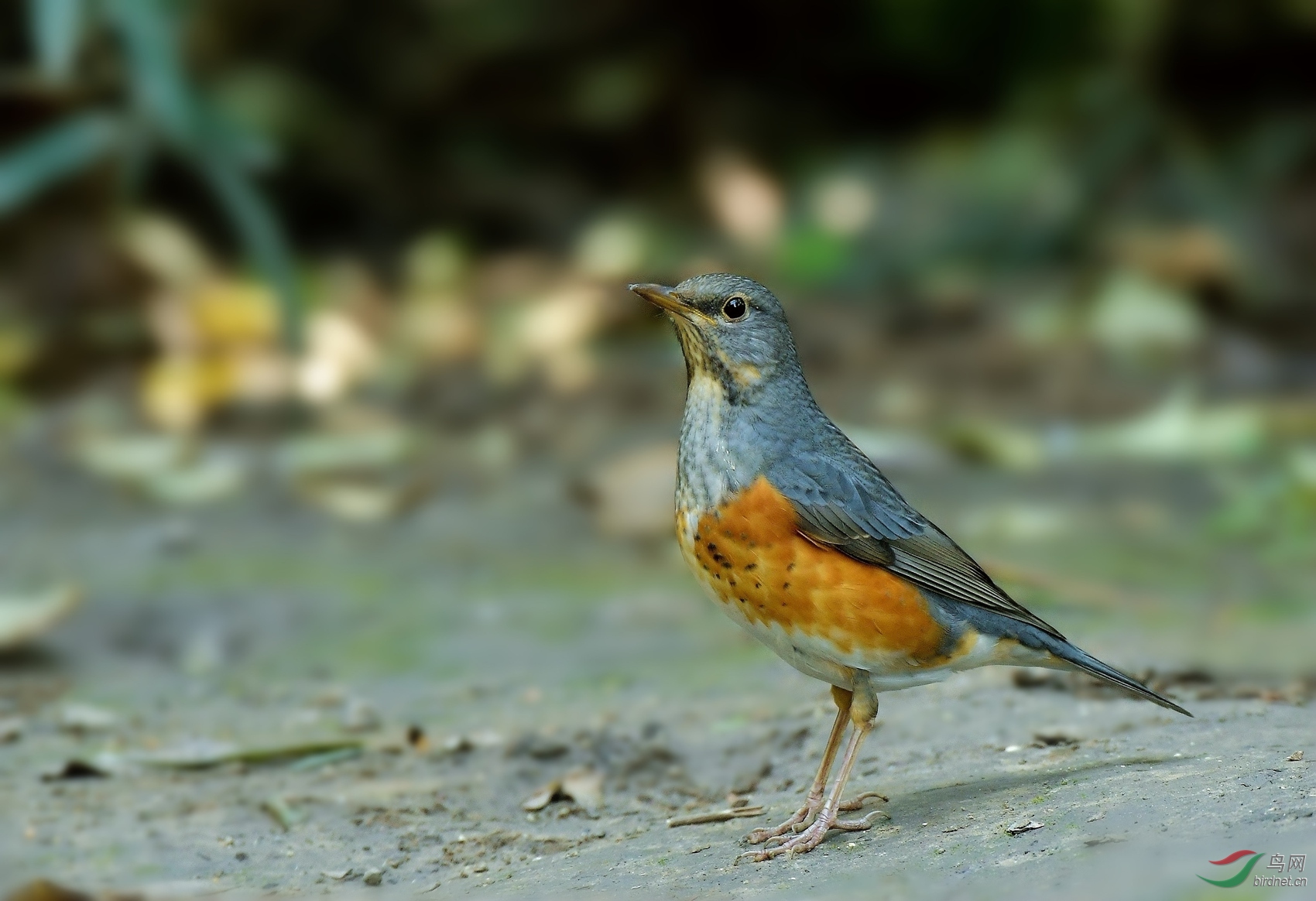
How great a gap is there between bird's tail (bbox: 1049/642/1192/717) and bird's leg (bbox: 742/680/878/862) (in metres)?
0.54

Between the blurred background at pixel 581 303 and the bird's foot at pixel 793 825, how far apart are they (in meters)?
2.04

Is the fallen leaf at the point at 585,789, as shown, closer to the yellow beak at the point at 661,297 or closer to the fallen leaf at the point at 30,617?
the yellow beak at the point at 661,297

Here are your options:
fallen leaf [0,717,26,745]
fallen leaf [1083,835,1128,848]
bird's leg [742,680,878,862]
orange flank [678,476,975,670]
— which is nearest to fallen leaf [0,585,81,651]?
fallen leaf [0,717,26,745]

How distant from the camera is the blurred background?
7.15 meters

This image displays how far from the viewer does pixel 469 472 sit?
8648mm

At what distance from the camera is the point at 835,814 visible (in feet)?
13.4

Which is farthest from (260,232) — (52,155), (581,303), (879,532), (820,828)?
(820,828)

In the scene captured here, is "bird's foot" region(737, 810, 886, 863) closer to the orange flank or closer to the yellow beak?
the orange flank

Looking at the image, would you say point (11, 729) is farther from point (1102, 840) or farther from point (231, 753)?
point (1102, 840)

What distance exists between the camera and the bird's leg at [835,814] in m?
3.96

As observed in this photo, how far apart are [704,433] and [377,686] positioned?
2435 mm

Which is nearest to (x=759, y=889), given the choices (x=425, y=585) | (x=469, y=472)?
(x=425, y=585)

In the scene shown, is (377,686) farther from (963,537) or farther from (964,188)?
(964,188)

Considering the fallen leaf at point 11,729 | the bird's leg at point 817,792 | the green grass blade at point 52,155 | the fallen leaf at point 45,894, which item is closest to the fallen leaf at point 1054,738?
the bird's leg at point 817,792
